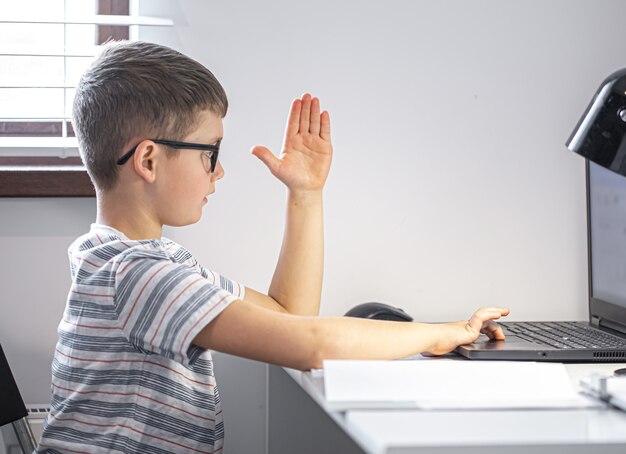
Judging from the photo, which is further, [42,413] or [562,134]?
[562,134]

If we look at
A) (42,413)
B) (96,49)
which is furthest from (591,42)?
(42,413)

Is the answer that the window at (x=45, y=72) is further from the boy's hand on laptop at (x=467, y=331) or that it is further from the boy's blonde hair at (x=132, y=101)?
the boy's hand on laptop at (x=467, y=331)

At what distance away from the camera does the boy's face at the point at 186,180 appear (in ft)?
4.01

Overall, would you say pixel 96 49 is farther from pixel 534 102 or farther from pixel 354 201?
pixel 534 102

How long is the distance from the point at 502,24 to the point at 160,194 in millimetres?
876

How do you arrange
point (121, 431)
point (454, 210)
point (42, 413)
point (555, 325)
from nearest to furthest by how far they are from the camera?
point (121, 431)
point (555, 325)
point (42, 413)
point (454, 210)

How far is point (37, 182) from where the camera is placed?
5.33 feet

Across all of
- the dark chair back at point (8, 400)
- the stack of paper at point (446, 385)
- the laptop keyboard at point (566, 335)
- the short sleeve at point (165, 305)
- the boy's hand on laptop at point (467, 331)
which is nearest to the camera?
the stack of paper at point (446, 385)

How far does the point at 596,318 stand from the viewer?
1.54 m

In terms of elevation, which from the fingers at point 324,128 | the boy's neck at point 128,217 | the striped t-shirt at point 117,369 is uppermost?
the fingers at point 324,128

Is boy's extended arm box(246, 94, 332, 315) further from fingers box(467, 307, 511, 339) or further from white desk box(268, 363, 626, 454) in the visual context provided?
white desk box(268, 363, 626, 454)

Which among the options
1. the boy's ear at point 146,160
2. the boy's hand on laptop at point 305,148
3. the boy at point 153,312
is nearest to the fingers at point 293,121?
the boy's hand on laptop at point 305,148

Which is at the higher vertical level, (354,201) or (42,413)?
(354,201)

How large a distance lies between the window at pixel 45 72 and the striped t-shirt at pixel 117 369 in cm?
54
